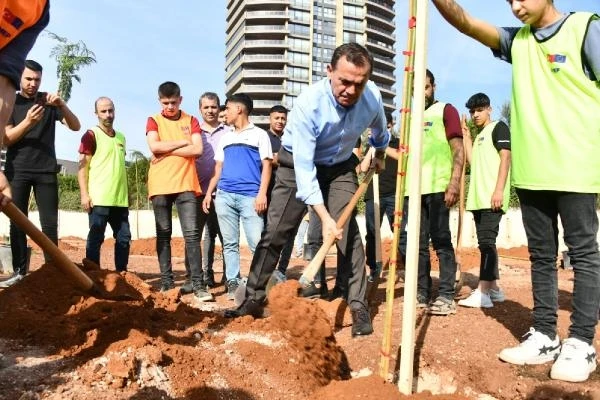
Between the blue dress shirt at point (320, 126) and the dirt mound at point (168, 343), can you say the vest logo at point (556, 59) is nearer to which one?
the blue dress shirt at point (320, 126)

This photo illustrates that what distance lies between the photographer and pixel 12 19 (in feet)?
7.49

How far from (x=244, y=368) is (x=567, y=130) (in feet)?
7.05

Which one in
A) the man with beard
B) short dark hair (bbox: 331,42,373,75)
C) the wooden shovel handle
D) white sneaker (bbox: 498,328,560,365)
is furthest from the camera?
the man with beard

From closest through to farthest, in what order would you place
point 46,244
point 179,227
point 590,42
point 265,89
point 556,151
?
point 590,42 < point 556,151 < point 46,244 < point 179,227 < point 265,89

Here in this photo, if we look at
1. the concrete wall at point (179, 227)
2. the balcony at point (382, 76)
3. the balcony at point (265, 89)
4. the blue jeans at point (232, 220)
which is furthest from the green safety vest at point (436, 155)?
the balcony at point (382, 76)

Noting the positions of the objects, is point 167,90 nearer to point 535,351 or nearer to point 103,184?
point 103,184

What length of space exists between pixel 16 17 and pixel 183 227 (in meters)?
3.25

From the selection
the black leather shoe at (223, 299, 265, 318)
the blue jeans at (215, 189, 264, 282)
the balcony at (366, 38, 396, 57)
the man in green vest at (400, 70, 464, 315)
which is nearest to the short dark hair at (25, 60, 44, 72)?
the blue jeans at (215, 189, 264, 282)

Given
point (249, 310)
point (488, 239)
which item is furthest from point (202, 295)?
point (488, 239)

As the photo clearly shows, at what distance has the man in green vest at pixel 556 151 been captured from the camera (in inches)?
121

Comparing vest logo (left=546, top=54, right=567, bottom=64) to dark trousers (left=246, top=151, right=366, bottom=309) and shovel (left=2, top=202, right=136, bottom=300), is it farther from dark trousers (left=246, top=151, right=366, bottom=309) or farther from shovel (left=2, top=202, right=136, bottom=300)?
shovel (left=2, top=202, right=136, bottom=300)

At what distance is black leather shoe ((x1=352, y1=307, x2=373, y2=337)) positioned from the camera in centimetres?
383

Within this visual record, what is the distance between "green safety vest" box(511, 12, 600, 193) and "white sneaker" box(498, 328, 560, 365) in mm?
907

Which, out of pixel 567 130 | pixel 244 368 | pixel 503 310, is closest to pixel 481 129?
pixel 503 310
